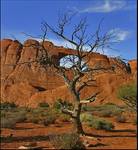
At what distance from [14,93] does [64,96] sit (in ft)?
35.0

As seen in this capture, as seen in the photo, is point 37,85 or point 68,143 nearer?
point 68,143

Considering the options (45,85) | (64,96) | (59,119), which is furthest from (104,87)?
(59,119)

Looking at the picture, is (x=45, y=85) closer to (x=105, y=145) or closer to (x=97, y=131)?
(x=97, y=131)

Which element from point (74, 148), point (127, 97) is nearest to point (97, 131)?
point (127, 97)

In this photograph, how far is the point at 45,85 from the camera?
85.5 m

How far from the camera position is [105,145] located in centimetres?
1588

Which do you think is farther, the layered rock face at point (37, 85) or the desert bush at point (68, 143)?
the layered rock face at point (37, 85)

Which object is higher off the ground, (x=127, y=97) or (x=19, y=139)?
(x=127, y=97)

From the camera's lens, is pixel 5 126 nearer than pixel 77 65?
No

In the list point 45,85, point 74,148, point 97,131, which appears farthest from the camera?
point 45,85

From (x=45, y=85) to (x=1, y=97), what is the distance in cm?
991

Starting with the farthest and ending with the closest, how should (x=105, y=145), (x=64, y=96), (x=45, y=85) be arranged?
1. (x=45, y=85)
2. (x=64, y=96)
3. (x=105, y=145)

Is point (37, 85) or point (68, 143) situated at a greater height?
point (37, 85)

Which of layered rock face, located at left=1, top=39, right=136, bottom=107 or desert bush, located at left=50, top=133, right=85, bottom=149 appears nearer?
desert bush, located at left=50, top=133, right=85, bottom=149
